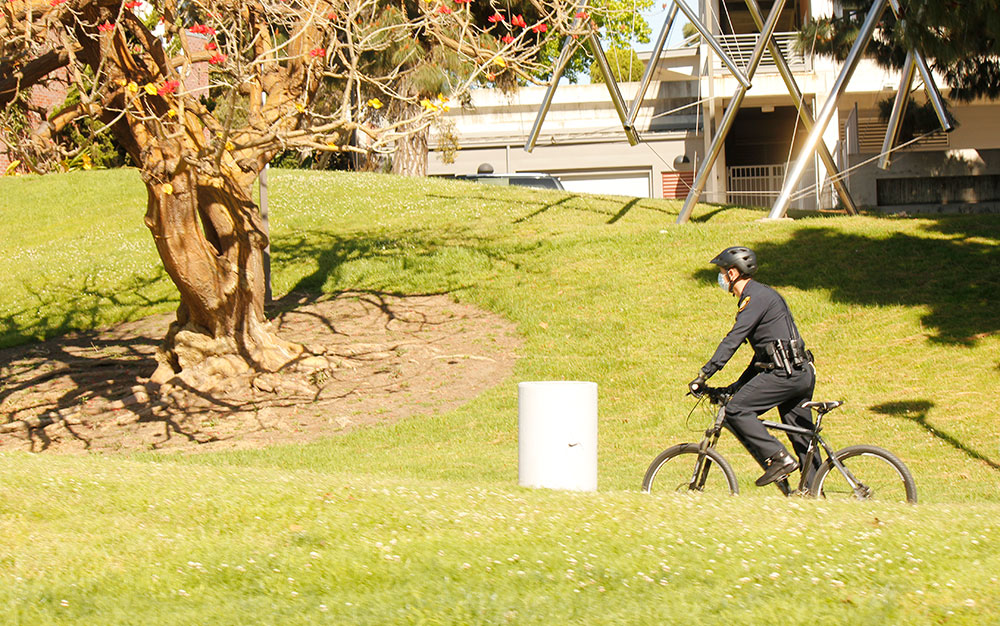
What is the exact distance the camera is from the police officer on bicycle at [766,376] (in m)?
6.79

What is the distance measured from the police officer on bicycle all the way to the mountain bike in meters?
0.09

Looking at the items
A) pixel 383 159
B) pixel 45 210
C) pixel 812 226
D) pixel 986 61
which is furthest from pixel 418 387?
pixel 383 159

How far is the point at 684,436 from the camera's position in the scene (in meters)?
11.8

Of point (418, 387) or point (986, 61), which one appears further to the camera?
point (986, 61)

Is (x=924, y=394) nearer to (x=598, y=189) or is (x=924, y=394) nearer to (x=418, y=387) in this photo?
(x=418, y=387)

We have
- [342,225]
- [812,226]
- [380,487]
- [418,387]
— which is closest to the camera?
[380,487]

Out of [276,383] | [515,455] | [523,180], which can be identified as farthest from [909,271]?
[523,180]

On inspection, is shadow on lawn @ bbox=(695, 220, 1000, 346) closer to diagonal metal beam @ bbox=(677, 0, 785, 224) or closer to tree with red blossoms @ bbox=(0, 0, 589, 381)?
diagonal metal beam @ bbox=(677, 0, 785, 224)

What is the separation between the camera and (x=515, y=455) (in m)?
11.1

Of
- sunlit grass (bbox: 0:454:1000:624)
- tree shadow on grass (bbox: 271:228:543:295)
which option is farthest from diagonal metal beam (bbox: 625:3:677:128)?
sunlit grass (bbox: 0:454:1000:624)

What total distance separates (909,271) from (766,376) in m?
10.7

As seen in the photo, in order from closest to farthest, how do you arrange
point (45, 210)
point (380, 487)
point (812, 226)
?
point (380, 487), point (812, 226), point (45, 210)

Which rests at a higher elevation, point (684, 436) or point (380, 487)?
point (380, 487)

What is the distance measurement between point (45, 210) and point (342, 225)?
8643mm
